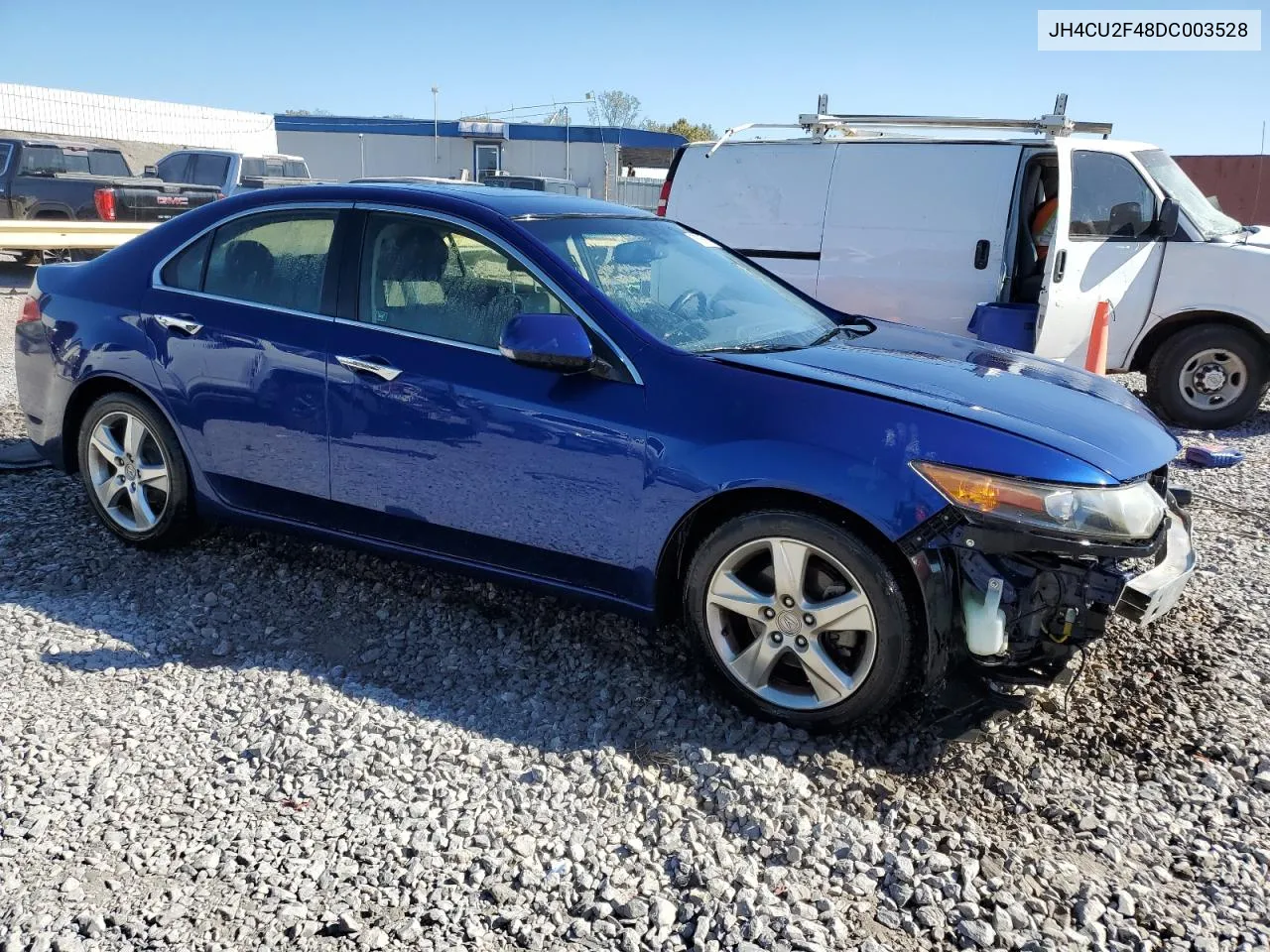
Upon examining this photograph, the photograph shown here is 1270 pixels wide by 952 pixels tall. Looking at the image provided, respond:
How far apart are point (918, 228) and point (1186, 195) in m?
2.09

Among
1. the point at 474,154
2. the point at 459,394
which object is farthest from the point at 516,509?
the point at 474,154

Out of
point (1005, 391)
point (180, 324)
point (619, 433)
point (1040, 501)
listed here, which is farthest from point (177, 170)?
point (1040, 501)

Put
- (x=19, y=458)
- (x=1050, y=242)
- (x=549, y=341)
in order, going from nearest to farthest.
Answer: (x=549, y=341)
(x=19, y=458)
(x=1050, y=242)

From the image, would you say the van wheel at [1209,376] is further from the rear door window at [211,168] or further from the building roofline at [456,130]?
the building roofline at [456,130]

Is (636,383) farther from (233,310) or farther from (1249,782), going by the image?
(1249,782)

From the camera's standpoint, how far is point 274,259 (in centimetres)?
419

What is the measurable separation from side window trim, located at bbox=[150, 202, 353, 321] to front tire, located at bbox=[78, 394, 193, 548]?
1.73 ft

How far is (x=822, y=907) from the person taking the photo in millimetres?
2525

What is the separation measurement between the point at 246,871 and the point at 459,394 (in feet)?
5.55

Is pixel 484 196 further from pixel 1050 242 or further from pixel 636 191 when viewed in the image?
pixel 636 191

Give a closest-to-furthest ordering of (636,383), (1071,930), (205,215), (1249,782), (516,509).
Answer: (1071,930) < (1249,782) < (636,383) < (516,509) < (205,215)

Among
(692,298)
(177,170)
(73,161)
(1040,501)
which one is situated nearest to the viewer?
(1040,501)

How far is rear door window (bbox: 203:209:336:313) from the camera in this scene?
160 inches

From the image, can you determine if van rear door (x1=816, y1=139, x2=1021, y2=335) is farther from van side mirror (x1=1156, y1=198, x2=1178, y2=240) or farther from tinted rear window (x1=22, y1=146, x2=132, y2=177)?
tinted rear window (x1=22, y1=146, x2=132, y2=177)
